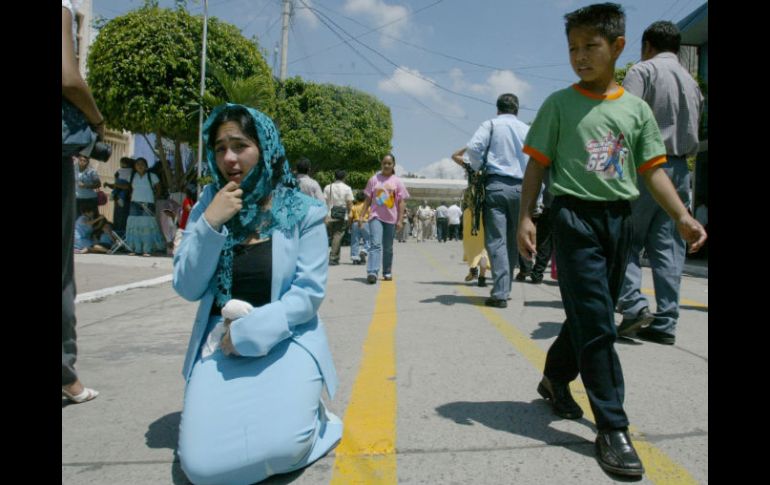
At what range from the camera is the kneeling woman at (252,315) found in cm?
213

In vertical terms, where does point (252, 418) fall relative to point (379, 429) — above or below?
above

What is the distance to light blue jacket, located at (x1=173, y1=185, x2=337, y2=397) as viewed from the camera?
2314 millimetres

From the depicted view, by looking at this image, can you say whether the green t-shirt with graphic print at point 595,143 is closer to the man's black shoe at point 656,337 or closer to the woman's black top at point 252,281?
the woman's black top at point 252,281

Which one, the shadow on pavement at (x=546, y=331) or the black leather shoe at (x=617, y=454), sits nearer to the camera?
the black leather shoe at (x=617, y=454)

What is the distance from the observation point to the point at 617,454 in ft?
7.20

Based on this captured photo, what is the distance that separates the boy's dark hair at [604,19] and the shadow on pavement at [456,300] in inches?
163

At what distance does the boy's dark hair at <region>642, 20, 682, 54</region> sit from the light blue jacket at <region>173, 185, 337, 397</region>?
3474 millimetres

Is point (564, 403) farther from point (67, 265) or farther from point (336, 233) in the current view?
point (336, 233)

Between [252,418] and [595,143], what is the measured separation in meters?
1.77

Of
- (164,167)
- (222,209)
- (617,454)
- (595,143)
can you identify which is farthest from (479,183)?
(164,167)

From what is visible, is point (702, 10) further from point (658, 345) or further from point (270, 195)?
point (270, 195)

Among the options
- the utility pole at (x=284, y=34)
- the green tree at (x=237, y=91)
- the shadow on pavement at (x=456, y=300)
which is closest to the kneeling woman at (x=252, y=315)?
the shadow on pavement at (x=456, y=300)
